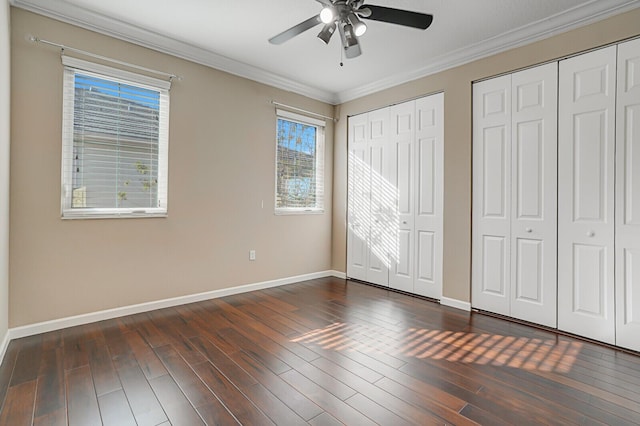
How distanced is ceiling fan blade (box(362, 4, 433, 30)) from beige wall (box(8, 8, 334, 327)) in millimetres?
2264

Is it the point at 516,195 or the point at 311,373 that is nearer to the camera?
the point at 311,373

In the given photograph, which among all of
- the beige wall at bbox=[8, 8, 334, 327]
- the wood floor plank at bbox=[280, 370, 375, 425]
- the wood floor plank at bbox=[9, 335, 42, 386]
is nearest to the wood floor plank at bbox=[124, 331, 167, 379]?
the wood floor plank at bbox=[9, 335, 42, 386]

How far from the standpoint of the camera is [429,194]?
3.95 m

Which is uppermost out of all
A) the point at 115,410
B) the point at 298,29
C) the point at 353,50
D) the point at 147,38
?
the point at 147,38

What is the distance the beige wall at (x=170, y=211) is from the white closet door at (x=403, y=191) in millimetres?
1152

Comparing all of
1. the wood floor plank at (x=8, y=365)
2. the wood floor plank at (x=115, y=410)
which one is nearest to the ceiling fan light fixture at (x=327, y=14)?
the wood floor plank at (x=115, y=410)

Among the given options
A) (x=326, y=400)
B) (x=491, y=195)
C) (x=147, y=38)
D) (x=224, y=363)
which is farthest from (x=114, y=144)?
(x=491, y=195)

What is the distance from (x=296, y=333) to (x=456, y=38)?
320cm

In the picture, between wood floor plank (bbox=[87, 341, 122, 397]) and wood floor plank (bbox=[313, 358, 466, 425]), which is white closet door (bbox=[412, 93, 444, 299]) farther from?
wood floor plank (bbox=[87, 341, 122, 397])

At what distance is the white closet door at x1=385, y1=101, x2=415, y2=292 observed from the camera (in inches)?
163

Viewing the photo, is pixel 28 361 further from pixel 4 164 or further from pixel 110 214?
pixel 4 164

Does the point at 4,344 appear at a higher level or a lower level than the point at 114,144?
lower

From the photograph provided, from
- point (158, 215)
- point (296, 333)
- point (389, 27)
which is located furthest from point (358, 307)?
point (389, 27)

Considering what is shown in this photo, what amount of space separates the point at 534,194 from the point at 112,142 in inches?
158
